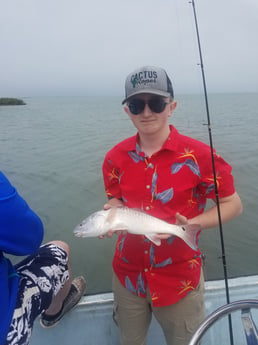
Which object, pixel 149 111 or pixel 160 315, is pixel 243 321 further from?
pixel 149 111

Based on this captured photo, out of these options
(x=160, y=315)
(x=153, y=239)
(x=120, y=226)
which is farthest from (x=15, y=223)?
(x=160, y=315)

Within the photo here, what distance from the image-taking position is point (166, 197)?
2.22 meters

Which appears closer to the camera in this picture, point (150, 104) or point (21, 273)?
point (21, 273)

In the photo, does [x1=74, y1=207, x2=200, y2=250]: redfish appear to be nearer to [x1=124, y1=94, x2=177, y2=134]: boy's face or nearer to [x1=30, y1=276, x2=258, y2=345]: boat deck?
[x1=124, y1=94, x2=177, y2=134]: boy's face

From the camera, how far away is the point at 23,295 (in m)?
1.78

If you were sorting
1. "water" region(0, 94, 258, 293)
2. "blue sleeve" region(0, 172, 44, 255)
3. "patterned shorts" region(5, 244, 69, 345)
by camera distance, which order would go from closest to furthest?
"blue sleeve" region(0, 172, 44, 255) < "patterned shorts" region(5, 244, 69, 345) < "water" region(0, 94, 258, 293)

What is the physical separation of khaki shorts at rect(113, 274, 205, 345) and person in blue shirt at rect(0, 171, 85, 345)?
657 mm

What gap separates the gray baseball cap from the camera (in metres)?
2.12

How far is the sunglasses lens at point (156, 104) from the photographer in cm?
213

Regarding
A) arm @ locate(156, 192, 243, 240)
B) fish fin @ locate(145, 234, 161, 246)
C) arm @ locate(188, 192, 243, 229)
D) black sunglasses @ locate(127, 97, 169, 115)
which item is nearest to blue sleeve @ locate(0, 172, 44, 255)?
fish fin @ locate(145, 234, 161, 246)

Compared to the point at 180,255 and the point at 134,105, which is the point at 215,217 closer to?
the point at 180,255

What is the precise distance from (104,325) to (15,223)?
2.03m

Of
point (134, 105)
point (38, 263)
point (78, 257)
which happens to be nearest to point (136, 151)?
point (134, 105)

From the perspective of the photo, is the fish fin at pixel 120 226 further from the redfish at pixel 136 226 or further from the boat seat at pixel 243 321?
the boat seat at pixel 243 321
